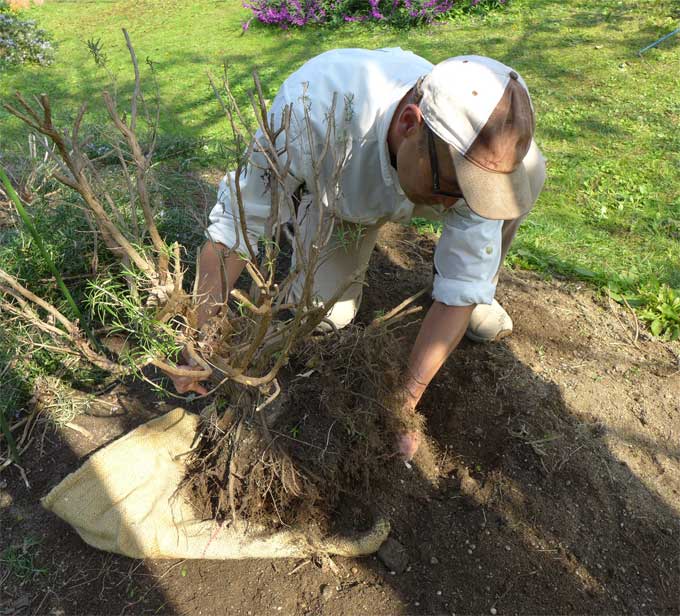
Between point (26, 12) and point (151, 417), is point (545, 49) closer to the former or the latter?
point (151, 417)

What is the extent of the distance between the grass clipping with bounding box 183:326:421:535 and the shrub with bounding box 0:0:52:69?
20.5ft

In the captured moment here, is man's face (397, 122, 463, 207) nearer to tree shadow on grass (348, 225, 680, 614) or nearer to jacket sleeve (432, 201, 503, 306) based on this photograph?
jacket sleeve (432, 201, 503, 306)

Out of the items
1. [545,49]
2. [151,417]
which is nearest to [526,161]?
[151,417]

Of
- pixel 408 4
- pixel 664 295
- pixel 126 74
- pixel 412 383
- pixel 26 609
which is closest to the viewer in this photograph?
pixel 26 609

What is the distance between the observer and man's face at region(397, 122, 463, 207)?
1.57m

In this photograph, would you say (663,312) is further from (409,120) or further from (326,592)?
(326,592)

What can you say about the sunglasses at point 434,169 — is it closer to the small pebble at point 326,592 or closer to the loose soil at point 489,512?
the loose soil at point 489,512

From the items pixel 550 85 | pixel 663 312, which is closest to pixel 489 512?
pixel 663 312

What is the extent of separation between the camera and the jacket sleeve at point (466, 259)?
6.44 ft

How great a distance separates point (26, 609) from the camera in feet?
5.58

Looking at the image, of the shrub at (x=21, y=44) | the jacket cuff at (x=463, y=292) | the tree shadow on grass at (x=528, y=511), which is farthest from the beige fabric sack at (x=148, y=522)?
the shrub at (x=21, y=44)

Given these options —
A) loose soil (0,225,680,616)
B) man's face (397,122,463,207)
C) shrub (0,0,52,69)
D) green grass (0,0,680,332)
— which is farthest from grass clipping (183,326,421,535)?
shrub (0,0,52,69)

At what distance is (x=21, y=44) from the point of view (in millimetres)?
6398

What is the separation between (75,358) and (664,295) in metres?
2.66
